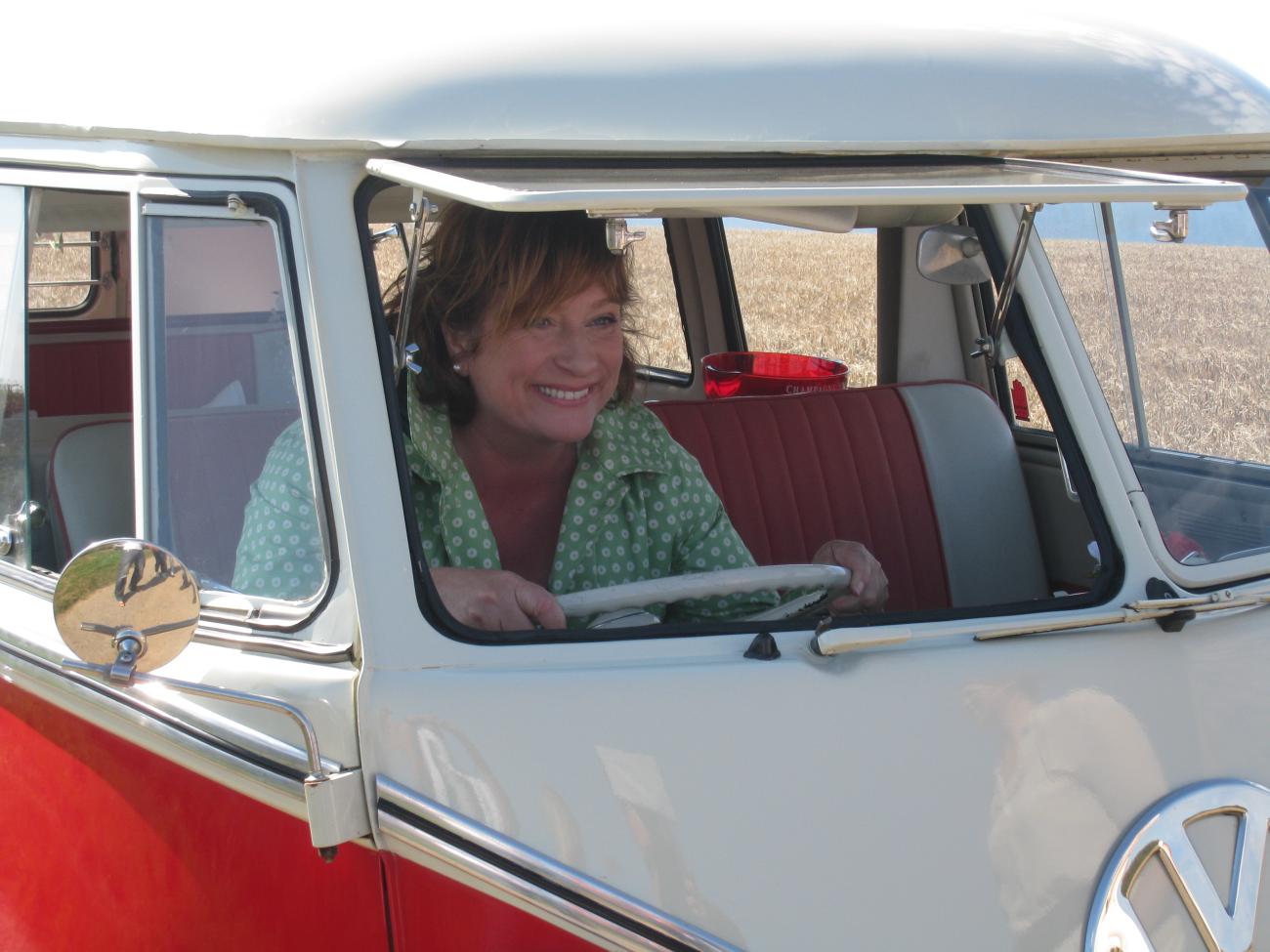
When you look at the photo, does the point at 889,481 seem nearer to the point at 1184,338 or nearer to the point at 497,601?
the point at 1184,338

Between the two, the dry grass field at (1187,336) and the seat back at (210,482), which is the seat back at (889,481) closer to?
the dry grass field at (1187,336)

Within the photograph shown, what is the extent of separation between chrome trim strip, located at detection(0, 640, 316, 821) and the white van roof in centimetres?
73

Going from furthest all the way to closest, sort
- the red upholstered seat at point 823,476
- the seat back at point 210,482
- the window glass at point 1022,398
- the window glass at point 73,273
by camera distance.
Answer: the window glass at point 73,273 → the window glass at point 1022,398 → the red upholstered seat at point 823,476 → the seat back at point 210,482

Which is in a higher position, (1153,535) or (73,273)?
(73,273)

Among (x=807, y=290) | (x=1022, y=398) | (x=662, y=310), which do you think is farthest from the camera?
(x=662, y=310)

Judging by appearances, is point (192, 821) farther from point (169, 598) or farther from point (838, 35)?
point (838, 35)

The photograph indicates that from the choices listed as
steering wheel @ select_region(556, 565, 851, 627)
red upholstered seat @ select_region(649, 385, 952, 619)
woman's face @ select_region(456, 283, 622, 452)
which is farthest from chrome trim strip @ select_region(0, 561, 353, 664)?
red upholstered seat @ select_region(649, 385, 952, 619)

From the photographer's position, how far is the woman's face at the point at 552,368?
2.16 metres

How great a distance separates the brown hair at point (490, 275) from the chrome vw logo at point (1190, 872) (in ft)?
3.78

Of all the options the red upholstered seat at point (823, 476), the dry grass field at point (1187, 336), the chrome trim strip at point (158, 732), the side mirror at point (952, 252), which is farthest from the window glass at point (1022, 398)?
the chrome trim strip at point (158, 732)

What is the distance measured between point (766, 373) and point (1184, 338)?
1.93 metres

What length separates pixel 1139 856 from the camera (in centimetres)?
155

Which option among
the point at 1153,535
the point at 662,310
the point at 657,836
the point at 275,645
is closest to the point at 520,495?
the point at 275,645

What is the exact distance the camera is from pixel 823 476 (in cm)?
317
